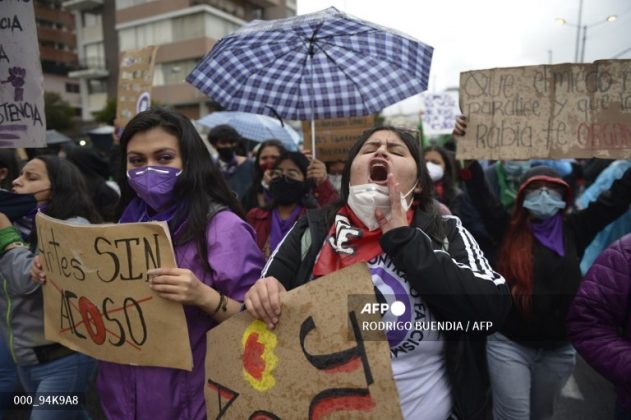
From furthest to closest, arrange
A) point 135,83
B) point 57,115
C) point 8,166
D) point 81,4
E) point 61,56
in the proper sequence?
point 61,56 < point 81,4 < point 57,115 < point 135,83 < point 8,166

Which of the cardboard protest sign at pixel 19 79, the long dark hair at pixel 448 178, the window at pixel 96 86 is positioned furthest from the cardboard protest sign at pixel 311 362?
the window at pixel 96 86

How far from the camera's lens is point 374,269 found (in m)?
1.46

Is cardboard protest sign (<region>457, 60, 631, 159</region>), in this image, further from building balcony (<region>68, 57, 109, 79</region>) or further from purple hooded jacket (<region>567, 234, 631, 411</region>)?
building balcony (<region>68, 57, 109, 79</region>)

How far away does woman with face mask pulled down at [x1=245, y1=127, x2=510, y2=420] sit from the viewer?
1.34 metres

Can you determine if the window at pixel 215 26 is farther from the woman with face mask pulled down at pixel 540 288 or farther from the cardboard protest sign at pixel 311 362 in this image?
the cardboard protest sign at pixel 311 362

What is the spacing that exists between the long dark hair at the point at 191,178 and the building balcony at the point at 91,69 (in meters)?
38.6

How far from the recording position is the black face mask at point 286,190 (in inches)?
123

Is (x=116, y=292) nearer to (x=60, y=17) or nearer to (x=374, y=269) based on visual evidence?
(x=374, y=269)

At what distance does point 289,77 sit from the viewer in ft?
11.0

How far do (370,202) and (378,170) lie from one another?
0.59 feet

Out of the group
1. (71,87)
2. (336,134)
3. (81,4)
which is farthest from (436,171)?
(71,87)

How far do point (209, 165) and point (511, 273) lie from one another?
1791 mm

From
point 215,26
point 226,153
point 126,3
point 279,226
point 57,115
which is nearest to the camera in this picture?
point 279,226

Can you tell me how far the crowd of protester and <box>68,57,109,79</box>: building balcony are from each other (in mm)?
37608
